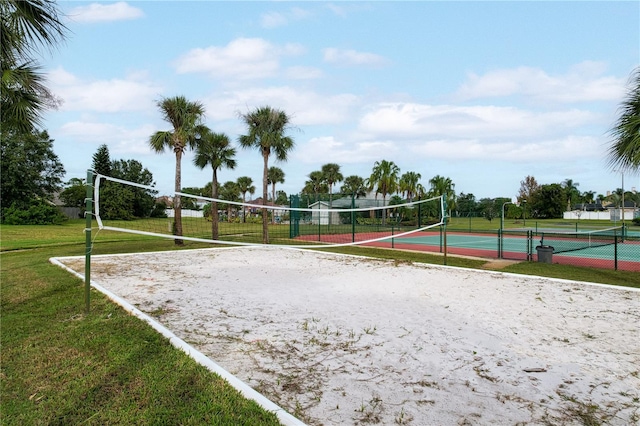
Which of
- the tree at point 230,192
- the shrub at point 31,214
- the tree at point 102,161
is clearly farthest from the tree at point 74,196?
the tree at point 230,192

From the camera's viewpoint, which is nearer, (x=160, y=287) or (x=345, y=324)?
(x=345, y=324)

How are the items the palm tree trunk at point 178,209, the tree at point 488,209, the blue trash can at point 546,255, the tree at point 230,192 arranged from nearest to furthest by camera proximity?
the blue trash can at point 546,255, the palm tree trunk at point 178,209, the tree at point 488,209, the tree at point 230,192

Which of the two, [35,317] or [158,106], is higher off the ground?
[158,106]

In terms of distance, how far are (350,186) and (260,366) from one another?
66.4 metres

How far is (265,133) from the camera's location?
17578mm

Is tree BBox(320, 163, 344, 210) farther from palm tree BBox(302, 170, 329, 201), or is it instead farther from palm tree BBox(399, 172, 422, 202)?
palm tree BBox(399, 172, 422, 202)

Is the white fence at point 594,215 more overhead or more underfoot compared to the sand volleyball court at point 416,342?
more overhead

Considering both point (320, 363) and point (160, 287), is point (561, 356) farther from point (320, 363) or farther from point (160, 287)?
point (160, 287)

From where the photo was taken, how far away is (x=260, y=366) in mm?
3422

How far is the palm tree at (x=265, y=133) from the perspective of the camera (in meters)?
17.7

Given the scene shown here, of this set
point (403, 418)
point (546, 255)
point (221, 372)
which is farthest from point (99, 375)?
point (546, 255)

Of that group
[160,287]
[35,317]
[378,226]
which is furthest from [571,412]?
[378,226]

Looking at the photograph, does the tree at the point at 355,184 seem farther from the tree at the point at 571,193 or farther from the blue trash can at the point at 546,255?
the blue trash can at the point at 546,255

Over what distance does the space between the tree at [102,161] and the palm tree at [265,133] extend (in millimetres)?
42460
